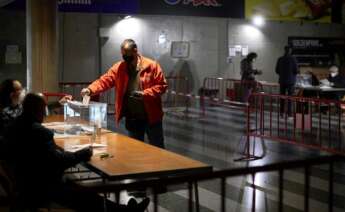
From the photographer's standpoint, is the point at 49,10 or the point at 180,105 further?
the point at 180,105

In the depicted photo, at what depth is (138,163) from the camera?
4.79 m

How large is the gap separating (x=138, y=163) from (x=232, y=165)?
173 inches

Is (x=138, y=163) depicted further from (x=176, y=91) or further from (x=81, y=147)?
(x=176, y=91)

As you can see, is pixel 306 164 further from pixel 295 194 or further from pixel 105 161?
pixel 295 194

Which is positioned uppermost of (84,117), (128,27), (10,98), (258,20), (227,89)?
(258,20)

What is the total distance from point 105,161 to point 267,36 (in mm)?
15336

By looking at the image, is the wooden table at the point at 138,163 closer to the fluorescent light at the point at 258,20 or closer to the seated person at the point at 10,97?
the seated person at the point at 10,97

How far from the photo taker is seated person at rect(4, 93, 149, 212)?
4.42 meters

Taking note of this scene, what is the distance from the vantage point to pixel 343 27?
69.9 feet

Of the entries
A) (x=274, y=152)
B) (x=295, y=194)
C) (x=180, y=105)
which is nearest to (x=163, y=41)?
(x=180, y=105)

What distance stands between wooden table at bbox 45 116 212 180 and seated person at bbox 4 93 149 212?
23 centimetres

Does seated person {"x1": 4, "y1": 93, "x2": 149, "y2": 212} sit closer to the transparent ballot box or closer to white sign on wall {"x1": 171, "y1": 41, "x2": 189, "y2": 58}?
the transparent ballot box

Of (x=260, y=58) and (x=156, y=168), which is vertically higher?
(x=260, y=58)

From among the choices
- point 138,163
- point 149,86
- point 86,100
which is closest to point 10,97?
A: point 86,100
